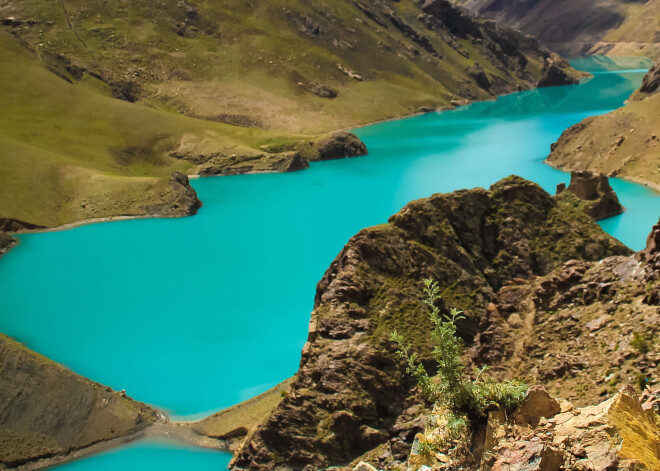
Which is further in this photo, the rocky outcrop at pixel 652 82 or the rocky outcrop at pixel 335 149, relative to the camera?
the rocky outcrop at pixel 652 82

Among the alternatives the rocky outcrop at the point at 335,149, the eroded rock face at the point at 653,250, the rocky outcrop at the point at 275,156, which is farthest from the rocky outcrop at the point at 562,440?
the rocky outcrop at the point at 335,149

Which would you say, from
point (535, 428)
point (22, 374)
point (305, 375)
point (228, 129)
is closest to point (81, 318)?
point (22, 374)

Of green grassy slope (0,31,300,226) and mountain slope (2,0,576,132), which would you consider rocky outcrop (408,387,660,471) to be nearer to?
green grassy slope (0,31,300,226)

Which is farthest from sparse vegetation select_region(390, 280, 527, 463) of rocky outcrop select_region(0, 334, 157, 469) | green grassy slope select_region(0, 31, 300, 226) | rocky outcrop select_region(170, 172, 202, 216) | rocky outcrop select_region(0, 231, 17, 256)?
green grassy slope select_region(0, 31, 300, 226)

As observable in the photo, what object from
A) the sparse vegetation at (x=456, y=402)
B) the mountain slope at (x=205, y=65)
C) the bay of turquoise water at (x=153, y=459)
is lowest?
the sparse vegetation at (x=456, y=402)

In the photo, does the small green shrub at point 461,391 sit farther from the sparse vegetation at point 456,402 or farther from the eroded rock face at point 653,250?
the eroded rock face at point 653,250

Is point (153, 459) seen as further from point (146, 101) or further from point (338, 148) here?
point (146, 101)

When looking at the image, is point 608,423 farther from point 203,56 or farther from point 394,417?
point 203,56
